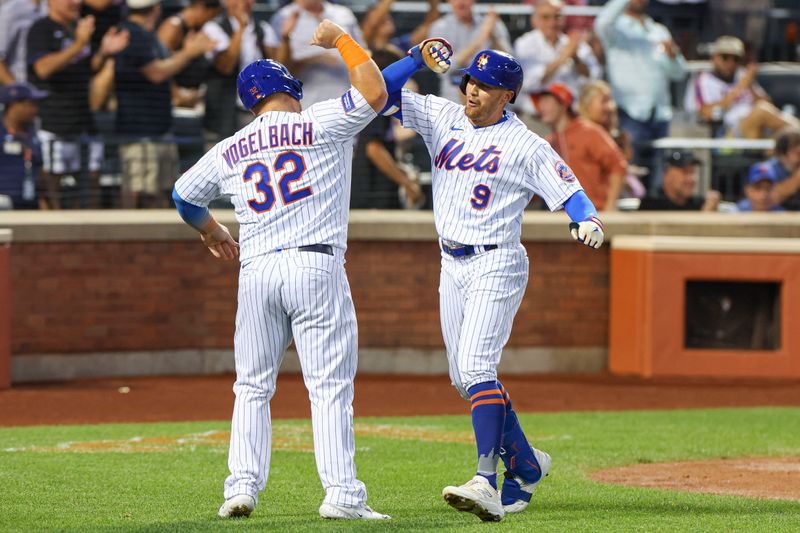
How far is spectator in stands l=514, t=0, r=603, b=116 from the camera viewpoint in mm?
13578

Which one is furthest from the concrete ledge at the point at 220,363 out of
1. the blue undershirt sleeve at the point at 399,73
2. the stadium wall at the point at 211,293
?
the blue undershirt sleeve at the point at 399,73

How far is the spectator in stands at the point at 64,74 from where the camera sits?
12094 millimetres

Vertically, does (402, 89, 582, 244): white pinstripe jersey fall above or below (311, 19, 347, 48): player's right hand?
below

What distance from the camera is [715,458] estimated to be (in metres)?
8.40

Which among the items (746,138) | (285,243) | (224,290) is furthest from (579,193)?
(746,138)

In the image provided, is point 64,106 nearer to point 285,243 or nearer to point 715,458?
point 715,458

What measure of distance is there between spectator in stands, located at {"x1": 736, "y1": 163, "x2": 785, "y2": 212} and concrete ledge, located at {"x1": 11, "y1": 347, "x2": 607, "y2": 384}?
2.28m

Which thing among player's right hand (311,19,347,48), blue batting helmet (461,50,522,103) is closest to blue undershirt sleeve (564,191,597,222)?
blue batting helmet (461,50,522,103)

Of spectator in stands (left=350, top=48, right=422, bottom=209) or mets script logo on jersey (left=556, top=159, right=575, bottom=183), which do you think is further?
spectator in stands (left=350, top=48, right=422, bottom=209)

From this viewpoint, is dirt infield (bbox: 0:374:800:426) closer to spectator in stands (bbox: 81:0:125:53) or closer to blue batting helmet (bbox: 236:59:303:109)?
spectator in stands (bbox: 81:0:125:53)

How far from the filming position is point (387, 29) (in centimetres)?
1310

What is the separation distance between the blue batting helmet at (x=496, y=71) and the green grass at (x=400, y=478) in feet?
5.79

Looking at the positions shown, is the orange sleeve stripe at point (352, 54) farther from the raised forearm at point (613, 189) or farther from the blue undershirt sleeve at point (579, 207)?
the raised forearm at point (613, 189)

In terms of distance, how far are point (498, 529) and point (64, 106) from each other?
8.00m
